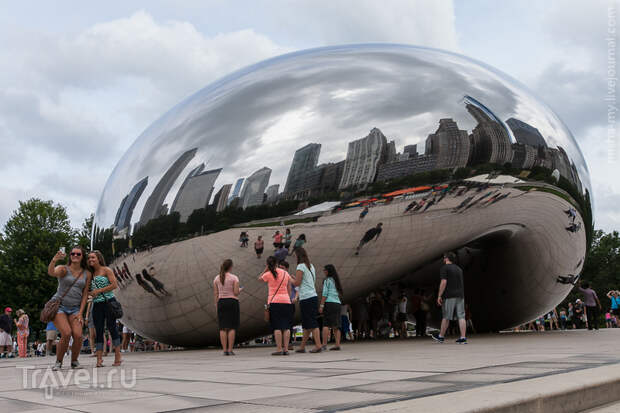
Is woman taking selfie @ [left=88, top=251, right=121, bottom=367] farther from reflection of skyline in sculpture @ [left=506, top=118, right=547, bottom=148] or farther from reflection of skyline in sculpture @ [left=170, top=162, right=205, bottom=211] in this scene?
reflection of skyline in sculpture @ [left=506, top=118, right=547, bottom=148]

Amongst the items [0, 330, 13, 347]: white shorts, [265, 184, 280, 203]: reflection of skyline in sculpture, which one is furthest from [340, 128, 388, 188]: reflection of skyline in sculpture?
[0, 330, 13, 347]: white shorts

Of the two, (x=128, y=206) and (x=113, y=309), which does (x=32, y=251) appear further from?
(x=113, y=309)

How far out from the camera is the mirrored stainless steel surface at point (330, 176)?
9.45 m

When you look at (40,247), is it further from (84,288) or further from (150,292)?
(84,288)

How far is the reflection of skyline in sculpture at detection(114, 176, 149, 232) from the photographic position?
1034cm

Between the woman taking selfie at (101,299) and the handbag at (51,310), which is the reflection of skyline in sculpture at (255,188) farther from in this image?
the handbag at (51,310)

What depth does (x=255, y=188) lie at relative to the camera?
9.38 m

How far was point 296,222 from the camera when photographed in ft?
31.0

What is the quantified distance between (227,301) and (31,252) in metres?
37.3

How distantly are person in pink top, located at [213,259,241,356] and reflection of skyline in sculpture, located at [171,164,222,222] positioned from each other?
1.04m

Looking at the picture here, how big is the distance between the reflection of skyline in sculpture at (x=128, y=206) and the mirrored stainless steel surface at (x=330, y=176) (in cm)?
3

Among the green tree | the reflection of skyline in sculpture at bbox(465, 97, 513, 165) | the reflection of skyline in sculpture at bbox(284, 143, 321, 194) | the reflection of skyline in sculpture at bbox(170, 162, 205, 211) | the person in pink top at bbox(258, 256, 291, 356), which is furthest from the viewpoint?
the green tree

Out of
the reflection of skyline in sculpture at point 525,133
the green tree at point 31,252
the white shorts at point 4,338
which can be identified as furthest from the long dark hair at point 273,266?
the green tree at point 31,252

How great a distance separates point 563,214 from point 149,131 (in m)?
7.82
